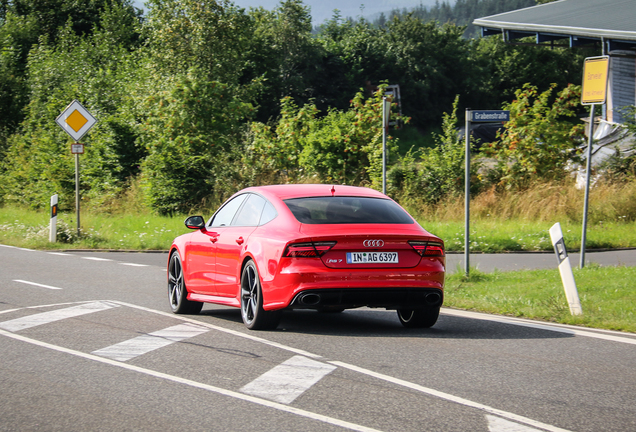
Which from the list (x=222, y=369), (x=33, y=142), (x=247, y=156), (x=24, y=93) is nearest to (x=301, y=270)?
(x=222, y=369)

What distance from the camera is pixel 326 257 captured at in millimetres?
7828

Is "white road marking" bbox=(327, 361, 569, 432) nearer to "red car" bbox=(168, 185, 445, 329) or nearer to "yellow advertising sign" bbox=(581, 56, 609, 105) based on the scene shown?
"red car" bbox=(168, 185, 445, 329)

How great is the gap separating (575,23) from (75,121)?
2361 cm

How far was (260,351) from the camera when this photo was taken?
7.24 meters

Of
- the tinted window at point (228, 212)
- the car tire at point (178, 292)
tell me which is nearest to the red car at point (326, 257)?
the tinted window at point (228, 212)

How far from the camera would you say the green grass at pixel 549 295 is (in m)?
9.09

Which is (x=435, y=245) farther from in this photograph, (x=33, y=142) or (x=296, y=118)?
(x=33, y=142)

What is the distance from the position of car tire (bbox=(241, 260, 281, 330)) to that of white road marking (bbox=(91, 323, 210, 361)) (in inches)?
18.6

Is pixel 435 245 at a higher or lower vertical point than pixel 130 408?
higher

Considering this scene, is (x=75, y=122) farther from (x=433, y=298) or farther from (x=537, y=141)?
(x=433, y=298)

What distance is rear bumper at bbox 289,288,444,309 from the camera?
7.79 meters

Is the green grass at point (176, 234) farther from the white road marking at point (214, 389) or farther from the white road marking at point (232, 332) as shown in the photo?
the white road marking at point (214, 389)

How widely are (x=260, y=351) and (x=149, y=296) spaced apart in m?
4.85

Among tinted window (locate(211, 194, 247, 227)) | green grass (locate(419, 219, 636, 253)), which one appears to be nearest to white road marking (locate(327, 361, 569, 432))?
tinted window (locate(211, 194, 247, 227))
